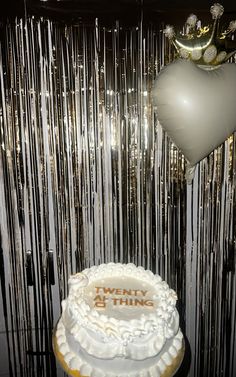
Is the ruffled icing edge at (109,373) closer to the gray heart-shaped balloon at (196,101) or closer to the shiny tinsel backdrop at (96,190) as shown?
the shiny tinsel backdrop at (96,190)

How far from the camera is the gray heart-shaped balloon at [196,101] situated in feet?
4.99

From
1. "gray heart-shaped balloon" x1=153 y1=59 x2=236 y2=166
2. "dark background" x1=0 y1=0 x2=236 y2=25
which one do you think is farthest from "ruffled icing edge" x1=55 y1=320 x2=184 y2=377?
"dark background" x1=0 y1=0 x2=236 y2=25

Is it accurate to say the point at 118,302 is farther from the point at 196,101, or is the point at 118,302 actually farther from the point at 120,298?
the point at 196,101

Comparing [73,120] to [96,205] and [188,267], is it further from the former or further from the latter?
[188,267]

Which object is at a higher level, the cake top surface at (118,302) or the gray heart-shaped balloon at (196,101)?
the gray heart-shaped balloon at (196,101)

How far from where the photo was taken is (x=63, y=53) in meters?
1.79

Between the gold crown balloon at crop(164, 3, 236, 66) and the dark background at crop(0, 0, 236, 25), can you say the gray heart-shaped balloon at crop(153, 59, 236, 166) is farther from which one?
the dark background at crop(0, 0, 236, 25)

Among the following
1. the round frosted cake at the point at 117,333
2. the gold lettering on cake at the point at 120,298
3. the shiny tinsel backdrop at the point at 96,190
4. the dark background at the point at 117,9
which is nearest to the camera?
the round frosted cake at the point at 117,333

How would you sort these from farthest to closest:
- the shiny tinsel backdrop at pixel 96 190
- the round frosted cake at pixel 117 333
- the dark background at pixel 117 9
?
1. the shiny tinsel backdrop at pixel 96 190
2. the dark background at pixel 117 9
3. the round frosted cake at pixel 117 333

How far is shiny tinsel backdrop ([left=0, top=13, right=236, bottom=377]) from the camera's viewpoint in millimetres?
1803

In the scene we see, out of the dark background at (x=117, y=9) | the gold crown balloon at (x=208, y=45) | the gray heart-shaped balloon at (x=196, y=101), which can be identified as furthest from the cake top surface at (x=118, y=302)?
the dark background at (x=117, y=9)

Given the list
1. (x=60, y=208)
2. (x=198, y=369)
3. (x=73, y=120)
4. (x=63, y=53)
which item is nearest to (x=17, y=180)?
(x=60, y=208)

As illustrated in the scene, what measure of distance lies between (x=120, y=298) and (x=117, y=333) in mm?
211

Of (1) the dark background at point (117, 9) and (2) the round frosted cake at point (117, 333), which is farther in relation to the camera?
(1) the dark background at point (117, 9)
